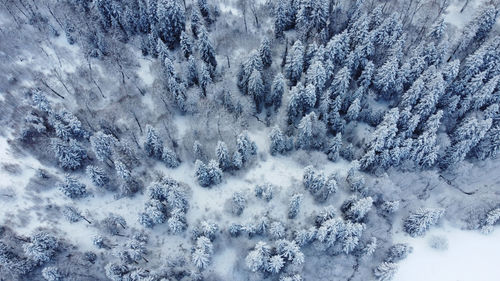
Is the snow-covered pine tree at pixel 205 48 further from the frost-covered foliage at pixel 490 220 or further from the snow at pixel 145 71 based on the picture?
the frost-covered foliage at pixel 490 220

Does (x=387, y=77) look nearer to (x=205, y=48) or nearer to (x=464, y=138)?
(x=464, y=138)

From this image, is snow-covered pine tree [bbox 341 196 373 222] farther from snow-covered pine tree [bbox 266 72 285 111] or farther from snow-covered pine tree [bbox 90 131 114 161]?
snow-covered pine tree [bbox 90 131 114 161]

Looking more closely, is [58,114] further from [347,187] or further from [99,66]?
[347,187]

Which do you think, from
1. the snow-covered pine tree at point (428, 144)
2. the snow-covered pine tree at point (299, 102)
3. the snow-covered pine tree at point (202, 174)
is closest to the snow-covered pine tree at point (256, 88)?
the snow-covered pine tree at point (299, 102)

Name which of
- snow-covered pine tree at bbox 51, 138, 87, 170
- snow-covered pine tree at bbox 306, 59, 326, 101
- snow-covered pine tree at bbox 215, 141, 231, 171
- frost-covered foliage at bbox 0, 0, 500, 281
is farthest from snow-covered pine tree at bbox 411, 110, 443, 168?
snow-covered pine tree at bbox 51, 138, 87, 170

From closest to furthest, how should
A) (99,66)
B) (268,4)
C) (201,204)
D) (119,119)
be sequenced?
1. (201,204)
2. (119,119)
3. (99,66)
4. (268,4)

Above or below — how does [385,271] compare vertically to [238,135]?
below

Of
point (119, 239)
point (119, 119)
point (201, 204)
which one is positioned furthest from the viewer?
point (119, 119)

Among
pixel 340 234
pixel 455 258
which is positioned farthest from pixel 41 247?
pixel 455 258

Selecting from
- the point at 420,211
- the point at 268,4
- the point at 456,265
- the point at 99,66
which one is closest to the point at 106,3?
the point at 99,66
